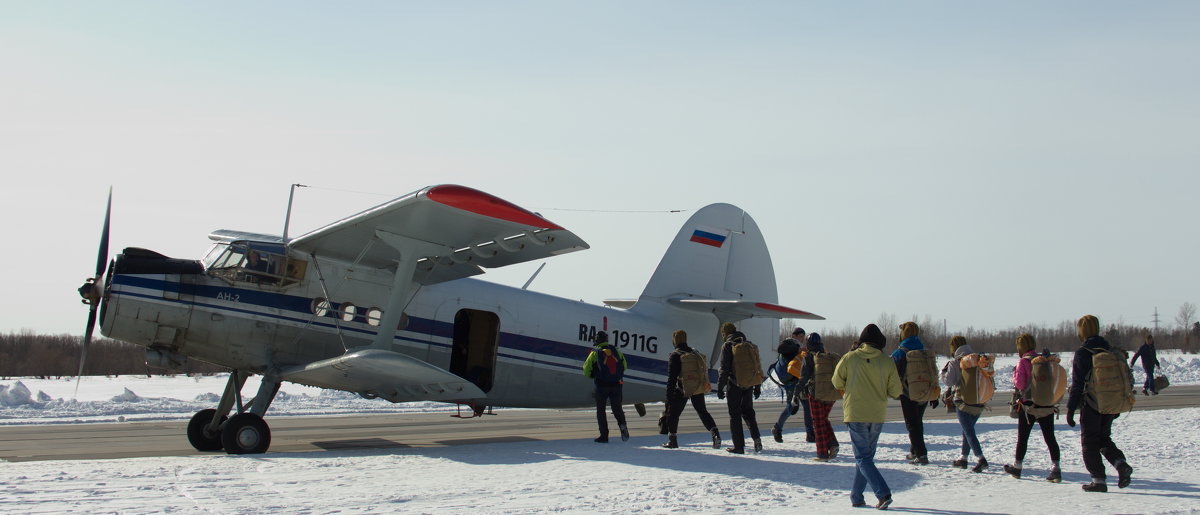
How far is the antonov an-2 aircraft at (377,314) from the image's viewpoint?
10.9 m

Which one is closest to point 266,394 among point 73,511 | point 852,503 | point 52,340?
point 73,511

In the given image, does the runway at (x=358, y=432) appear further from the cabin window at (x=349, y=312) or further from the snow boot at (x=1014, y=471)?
the snow boot at (x=1014, y=471)

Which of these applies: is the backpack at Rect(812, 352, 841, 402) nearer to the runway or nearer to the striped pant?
the striped pant

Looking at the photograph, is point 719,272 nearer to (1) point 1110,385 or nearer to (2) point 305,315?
(2) point 305,315

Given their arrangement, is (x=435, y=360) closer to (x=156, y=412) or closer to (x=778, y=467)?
(x=778, y=467)

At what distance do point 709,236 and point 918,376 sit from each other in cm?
734

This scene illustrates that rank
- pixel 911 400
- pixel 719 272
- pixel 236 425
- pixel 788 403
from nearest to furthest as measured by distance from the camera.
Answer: pixel 911 400 → pixel 236 425 → pixel 788 403 → pixel 719 272

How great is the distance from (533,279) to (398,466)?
524cm

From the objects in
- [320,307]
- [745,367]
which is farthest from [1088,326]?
[320,307]

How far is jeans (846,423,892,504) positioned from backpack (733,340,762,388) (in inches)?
136

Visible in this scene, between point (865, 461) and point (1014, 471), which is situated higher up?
point (865, 461)

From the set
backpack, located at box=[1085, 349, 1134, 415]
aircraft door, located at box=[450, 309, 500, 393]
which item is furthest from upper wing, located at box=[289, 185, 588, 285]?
backpack, located at box=[1085, 349, 1134, 415]

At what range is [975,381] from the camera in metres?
9.04

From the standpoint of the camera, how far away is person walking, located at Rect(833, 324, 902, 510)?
23.0ft
